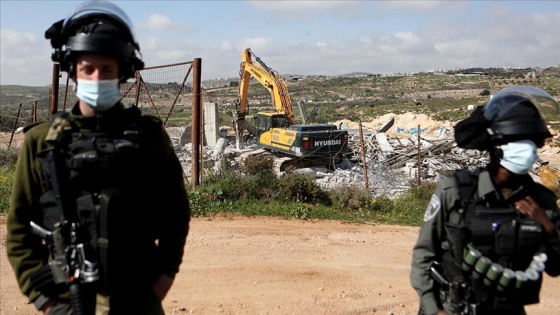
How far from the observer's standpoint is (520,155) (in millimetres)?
2443

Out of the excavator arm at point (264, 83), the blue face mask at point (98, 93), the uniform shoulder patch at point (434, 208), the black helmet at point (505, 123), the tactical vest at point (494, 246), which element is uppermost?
the excavator arm at point (264, 83)

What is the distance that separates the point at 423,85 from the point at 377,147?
9475 centimetres

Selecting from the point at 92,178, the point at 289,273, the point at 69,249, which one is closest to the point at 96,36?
the point at 92,178

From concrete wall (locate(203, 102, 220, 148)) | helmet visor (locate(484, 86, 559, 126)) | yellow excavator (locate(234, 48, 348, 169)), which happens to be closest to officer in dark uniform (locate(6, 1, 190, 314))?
helmet visor (locate(484, 86, 559, 126))

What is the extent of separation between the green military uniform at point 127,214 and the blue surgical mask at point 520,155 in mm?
1702

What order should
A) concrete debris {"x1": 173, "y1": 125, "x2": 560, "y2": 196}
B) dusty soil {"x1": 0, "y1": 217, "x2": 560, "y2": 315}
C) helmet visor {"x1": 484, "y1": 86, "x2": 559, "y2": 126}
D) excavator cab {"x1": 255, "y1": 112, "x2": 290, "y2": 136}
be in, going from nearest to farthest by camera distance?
helmet visor {"x1": 484, "y1": 86, "x2": 559, "y2": 126} → dusty soil {"x1": 0, "y1": 217, "x2": 560, "y2": 315} → concrete debris {"x1": 173, "y1": 125, "x2": 560, "y2": 196} → excavator cab {"x1": 255, "y1": 112, "x2": 290, "y2": 136}

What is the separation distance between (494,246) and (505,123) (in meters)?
0.64

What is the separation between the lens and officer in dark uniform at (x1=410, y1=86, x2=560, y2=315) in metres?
2.42

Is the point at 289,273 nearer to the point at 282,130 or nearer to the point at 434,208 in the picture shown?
the point at 434,208

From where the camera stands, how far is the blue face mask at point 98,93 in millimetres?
2111

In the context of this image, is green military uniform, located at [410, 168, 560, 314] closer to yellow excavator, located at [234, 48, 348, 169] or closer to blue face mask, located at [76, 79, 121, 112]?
blue face mask, located at [76, 79, 121, 112]

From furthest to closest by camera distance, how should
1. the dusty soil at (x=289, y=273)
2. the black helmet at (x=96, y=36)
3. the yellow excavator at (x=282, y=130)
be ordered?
1. the yellow excavator at (x=282, y=130)
2. the dusty soil at (x=289, y=273)
3. the black helmet at (x=96, y=36)

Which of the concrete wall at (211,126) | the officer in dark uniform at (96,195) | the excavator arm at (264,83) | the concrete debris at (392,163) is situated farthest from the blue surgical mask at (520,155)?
the concrete wall at (211,126)

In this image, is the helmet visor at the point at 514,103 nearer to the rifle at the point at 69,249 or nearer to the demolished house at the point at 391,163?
the rifle at the point at 69,249
